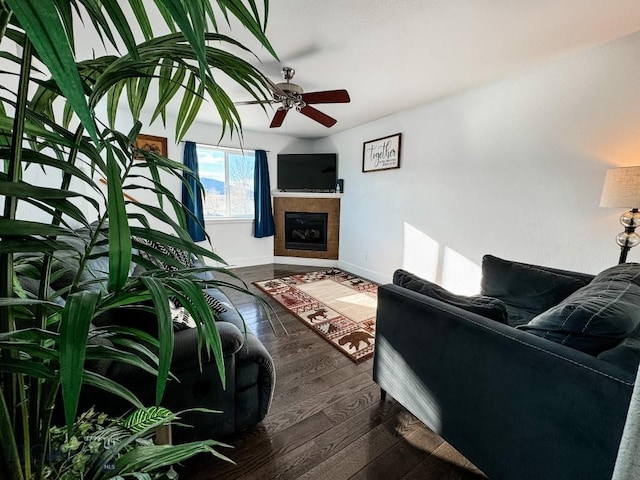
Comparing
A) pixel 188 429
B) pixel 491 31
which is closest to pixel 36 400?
pixel 188 429

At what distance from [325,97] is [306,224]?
2843mm

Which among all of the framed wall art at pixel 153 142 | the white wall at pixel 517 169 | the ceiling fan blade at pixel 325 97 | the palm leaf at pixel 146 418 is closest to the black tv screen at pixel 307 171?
the white wall at pixel 517 169

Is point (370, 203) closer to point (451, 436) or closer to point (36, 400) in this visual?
point (451, 436)

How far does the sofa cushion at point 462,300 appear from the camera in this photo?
118 centimetres

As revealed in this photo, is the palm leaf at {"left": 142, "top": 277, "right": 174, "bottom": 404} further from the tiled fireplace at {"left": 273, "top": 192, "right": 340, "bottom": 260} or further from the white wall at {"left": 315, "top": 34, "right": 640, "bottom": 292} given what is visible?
the tiled fireplace at {"left": 273, "top": 192, "right": 340, "bottom": 260}

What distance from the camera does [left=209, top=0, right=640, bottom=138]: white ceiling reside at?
1599 millimetres

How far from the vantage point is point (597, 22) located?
170 cm

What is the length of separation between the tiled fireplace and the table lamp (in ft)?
11.1

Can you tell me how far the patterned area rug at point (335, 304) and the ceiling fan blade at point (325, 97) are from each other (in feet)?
6.74

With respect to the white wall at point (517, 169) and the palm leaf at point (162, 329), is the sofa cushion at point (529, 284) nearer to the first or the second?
the white wall at point (517, 169)

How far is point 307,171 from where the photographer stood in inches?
189

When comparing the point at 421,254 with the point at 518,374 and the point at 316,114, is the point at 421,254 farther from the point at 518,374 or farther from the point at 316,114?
the point at 518,374

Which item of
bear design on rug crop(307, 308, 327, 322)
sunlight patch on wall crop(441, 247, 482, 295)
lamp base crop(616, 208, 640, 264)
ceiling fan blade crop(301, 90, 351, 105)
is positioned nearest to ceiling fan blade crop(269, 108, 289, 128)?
ceiling fan blade crop(301, 90, 351, 105)

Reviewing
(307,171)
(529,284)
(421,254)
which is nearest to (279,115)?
(307,171)
